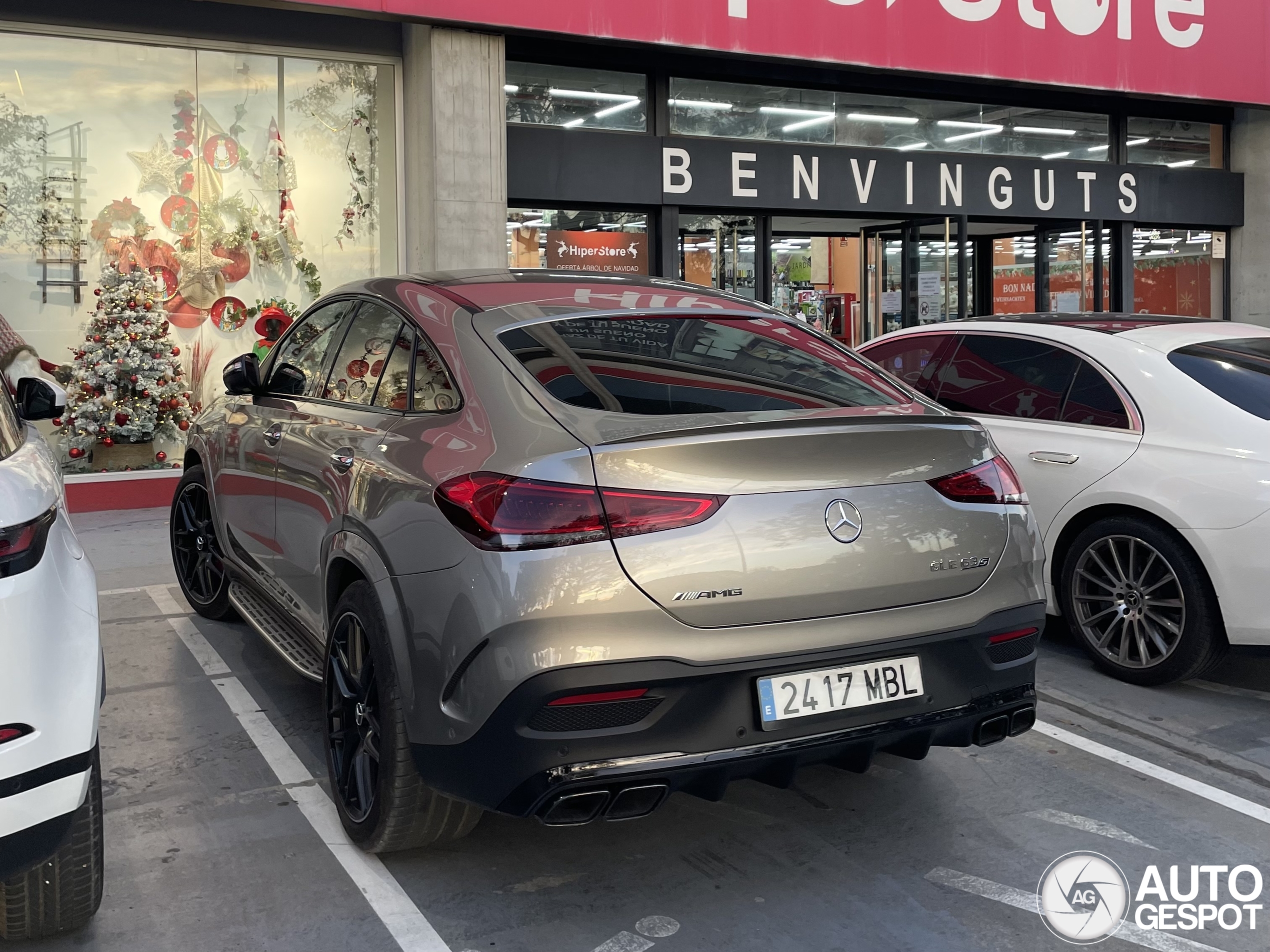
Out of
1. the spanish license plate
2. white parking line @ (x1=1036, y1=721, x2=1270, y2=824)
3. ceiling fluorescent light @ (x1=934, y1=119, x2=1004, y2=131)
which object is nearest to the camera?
the spanish license plate

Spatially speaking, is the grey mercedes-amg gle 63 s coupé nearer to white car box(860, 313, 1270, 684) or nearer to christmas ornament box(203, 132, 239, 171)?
white car box(860, 313, 1270, 684)

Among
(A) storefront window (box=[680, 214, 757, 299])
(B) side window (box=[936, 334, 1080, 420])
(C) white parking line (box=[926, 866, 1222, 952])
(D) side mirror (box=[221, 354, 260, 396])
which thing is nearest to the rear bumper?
(C) white parking line (box=[926, 866, 1222, 952])

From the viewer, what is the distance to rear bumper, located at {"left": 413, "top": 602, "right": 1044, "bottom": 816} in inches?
110

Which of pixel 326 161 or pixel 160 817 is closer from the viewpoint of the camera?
pixel 160 817

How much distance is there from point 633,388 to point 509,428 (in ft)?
1.29

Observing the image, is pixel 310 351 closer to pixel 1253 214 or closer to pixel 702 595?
pixel 702 595

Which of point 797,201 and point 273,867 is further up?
A: point 797,201

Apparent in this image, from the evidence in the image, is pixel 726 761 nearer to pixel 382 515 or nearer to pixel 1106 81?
A: pixel 382 515

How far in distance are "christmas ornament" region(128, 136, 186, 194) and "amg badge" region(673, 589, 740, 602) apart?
30.0 ft

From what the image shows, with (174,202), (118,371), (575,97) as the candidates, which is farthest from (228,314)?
(575,97)

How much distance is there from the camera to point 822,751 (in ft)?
9.71

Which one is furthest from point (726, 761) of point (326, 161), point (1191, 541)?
point (326, 161)

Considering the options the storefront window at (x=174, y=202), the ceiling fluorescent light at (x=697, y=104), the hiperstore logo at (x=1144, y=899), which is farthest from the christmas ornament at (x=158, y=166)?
the hiperstore logo at (x=1144, y=899)

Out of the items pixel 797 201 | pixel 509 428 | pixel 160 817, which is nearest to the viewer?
pixel 509 428
